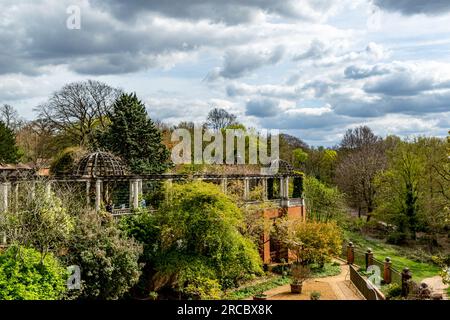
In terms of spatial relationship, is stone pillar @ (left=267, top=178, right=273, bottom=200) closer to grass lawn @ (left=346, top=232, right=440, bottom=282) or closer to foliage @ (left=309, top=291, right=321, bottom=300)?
grass lawn @ (left=346, top=232, right=440, bottom=282)

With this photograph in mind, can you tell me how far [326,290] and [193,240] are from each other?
738 centimetres

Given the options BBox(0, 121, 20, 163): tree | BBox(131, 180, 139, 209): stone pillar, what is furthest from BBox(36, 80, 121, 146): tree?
BBox(131, 180, 139, 209): stone pillar

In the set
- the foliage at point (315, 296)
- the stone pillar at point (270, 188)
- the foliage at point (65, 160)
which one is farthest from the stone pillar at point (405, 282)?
the foliage at point (65, 160)

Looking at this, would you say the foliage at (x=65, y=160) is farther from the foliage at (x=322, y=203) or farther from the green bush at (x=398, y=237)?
the green bush at (x=398, y=237)

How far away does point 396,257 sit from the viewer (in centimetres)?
3497

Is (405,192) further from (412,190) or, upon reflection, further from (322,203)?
(322,203)

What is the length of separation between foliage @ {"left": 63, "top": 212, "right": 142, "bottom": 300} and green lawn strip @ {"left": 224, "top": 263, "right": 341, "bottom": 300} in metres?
5.45

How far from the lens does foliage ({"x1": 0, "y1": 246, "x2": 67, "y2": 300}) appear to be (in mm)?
14134

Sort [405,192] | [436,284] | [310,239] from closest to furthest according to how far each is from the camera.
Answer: [436,284] < [310,239] < [405,192]

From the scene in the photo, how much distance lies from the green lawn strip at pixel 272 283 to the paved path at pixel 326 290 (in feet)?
1.59

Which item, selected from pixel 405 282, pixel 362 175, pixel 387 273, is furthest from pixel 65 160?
pixel 362 175

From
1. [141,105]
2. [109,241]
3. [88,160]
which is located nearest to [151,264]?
[109,241]

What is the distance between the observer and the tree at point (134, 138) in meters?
36.8
